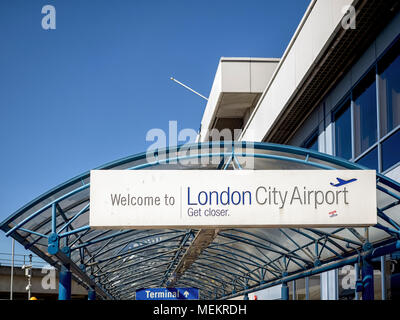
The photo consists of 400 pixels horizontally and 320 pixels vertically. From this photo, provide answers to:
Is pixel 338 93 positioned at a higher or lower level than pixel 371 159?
higher

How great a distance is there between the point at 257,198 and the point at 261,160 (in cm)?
268

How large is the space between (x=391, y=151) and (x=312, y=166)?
5.98 ft

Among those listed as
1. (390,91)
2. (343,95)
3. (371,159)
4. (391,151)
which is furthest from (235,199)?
(343,95)

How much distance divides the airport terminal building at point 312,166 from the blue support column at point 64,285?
0.03 m

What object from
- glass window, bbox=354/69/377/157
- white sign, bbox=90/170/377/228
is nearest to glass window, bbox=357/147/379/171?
glass window, bbox=354/69/377/157

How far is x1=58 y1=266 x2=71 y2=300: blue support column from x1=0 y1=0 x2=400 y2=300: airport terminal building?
27mm

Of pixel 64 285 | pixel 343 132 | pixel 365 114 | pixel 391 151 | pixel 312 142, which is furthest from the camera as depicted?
pixel 312 142

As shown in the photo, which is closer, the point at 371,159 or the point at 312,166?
the point at 312,166

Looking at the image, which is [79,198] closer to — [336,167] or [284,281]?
[336,167]

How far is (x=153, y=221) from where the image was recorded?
9258 mm

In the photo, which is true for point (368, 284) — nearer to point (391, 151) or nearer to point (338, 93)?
point (391, 151)

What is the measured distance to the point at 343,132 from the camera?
16.0 m

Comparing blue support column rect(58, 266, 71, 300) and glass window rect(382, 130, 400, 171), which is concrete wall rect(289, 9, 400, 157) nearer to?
glass window rect(382, 130, 400, 171)
